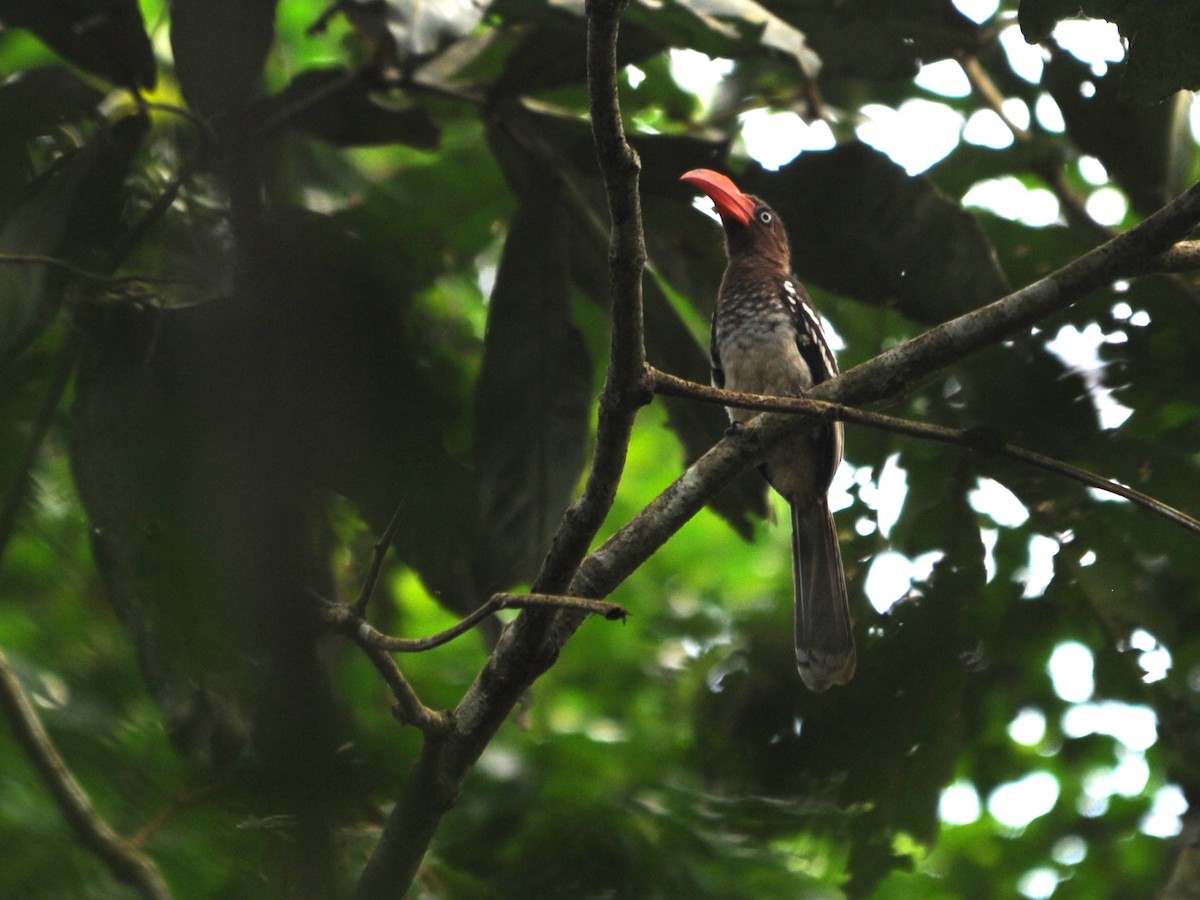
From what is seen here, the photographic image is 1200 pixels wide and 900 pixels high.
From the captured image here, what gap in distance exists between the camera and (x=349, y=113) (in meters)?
3.70

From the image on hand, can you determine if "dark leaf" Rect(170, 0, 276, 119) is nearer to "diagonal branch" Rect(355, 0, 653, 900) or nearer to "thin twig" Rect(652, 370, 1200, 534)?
"diagonal branch" Rect(355, 0, 653, 900)

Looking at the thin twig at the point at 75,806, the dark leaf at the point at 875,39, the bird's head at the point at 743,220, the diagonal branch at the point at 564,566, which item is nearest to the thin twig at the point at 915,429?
the diagonal branch at the point at 564,566

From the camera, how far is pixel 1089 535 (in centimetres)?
307

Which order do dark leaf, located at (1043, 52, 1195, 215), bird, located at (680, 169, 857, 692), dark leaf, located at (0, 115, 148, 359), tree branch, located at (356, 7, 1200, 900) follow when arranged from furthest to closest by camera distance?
bird, located at (680, 169, 857, 692)
dark leaf, located at (1043, 52, 1195, 215)
dark leaf, located at (0, 115, 148, 359)
tree branch, located at (356, 7, 1200, 900)

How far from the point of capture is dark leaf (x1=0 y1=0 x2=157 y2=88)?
10.1 ft

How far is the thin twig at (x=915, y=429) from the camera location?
2105 millimetres

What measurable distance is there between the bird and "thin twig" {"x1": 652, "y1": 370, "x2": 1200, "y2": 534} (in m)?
1.35

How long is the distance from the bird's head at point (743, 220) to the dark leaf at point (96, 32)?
1394mm

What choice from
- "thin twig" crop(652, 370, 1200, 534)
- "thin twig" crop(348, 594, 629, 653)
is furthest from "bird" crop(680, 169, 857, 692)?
"thin twig" crop(348, 594, 629, 653)

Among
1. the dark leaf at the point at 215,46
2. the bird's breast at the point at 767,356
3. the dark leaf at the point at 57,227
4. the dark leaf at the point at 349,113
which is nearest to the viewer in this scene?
the dark leaf at the point at 57,227

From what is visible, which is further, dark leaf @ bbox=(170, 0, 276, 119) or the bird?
the bird

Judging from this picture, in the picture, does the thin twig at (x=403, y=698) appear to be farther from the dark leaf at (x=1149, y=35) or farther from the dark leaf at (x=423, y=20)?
the dark leaf at (x=423, y=20)

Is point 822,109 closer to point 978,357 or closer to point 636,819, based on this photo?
point 978,357

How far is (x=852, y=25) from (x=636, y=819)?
2234 millimetres
